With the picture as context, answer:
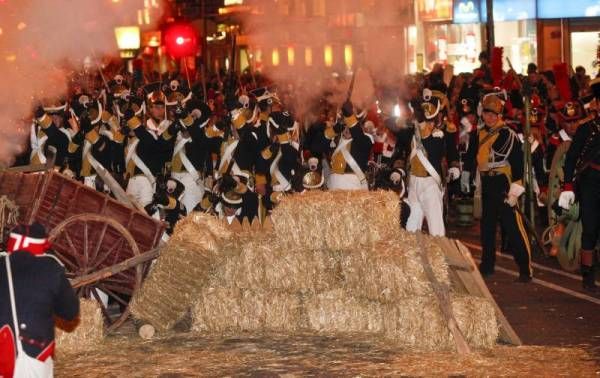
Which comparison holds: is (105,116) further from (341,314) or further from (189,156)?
(341,314)

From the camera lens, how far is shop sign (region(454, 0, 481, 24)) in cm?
2859

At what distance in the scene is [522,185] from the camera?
45.0 ft

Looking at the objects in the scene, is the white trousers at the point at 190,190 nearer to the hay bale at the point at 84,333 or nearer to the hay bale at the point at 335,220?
the hay bale at the point at 335,220

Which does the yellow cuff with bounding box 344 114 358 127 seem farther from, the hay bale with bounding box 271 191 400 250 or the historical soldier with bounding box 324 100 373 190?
the hay bale with bounding box 271 191 400 250

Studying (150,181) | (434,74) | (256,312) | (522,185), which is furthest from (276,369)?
(434,74)

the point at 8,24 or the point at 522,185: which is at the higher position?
the point at 8,24

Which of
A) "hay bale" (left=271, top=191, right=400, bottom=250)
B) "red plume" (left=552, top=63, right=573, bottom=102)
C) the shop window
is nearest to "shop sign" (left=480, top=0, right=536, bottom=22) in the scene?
the shop window

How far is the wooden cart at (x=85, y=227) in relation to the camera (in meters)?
10.9

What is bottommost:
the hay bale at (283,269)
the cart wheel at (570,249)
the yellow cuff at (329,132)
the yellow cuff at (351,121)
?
the cart wheel at (570,249)

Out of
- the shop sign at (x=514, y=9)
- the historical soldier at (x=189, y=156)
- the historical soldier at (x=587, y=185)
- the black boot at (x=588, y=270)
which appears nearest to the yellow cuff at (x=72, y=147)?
the historical soldier at (x=189, y=156)

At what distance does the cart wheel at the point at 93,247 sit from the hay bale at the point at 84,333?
1.52 feet

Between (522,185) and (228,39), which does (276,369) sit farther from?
(228,39)

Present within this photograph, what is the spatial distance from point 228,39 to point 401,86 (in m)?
9.43

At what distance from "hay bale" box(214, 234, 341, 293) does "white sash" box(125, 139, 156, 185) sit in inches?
179
